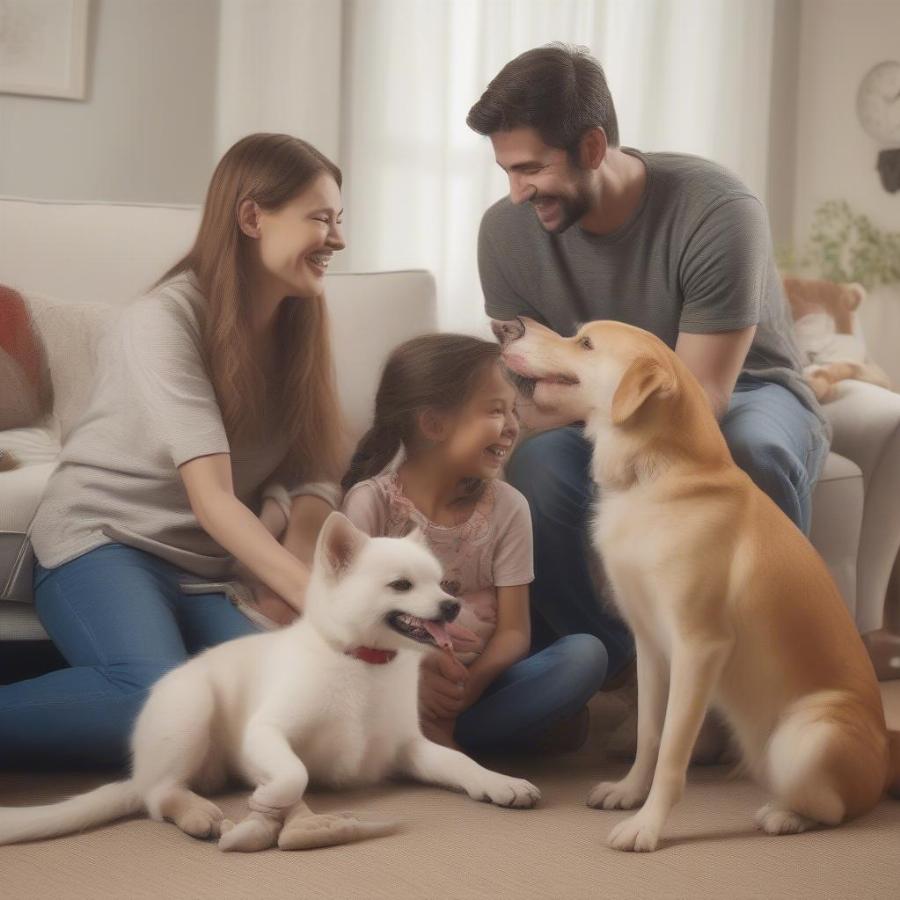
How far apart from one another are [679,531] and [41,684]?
3.03 feet

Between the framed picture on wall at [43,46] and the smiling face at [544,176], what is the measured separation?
200 cm

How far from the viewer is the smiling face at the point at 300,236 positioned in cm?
197

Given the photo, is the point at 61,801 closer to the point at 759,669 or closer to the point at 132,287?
the point at 759,669

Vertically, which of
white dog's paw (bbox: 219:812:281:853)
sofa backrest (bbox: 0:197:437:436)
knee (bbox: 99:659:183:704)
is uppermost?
sofa backrest (bbox: 0:197:437:436)

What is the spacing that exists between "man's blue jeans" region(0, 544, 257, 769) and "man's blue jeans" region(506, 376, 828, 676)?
581mm

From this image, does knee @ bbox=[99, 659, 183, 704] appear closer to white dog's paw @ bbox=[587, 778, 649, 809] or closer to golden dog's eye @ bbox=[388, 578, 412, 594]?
golden dog's eye @ bbox=[388, 578, 412, 594]

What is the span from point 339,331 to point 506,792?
1.15 metres

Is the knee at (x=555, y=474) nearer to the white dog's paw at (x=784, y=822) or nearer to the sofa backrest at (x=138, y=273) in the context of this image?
the sofa backrest at (x=138, y=273)

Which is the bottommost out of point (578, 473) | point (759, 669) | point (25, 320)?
point (759, 669)

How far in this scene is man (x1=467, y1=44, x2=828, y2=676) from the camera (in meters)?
2.23

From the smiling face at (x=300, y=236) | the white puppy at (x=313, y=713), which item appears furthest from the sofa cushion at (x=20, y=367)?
the white puppy at (x=313, y=713)

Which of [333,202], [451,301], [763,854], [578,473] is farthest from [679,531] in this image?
[451,301]

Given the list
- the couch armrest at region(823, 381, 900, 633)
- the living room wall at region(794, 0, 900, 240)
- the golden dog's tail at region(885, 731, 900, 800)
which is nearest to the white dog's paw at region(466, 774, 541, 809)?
the golden dog's tail at region(885, 731, 900, 800)

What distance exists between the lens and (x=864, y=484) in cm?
280
